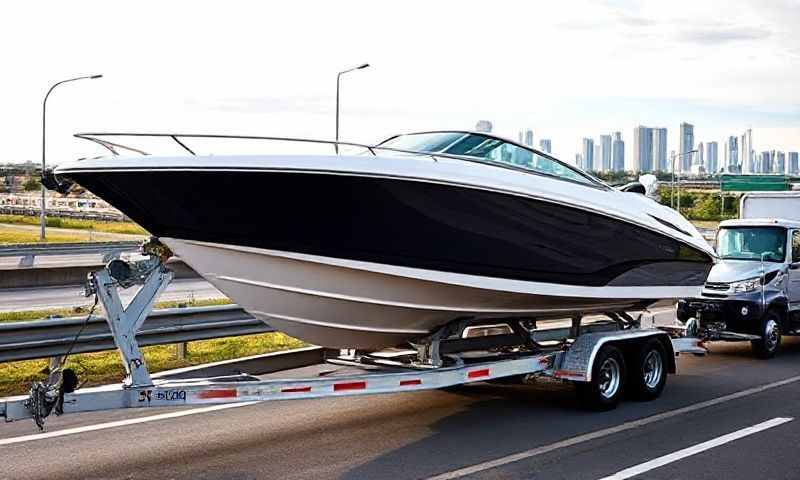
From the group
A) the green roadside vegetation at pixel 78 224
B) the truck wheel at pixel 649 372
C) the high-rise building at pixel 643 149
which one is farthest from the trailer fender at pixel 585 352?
the high-rise building at pixel 643 149

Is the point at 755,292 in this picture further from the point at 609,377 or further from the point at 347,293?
the point at 347,293

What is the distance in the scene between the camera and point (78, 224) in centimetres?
5256

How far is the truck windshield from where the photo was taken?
13398mm

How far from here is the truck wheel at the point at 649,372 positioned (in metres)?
9.61

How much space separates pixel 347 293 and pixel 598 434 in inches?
96.5

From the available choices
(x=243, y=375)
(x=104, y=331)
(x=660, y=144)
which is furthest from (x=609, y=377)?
(x=660, y=144)

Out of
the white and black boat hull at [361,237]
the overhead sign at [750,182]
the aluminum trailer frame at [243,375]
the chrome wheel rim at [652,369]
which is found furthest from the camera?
the overhead sign at [750,182]

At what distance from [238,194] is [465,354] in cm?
306

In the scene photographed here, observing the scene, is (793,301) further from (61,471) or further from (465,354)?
(61,471)

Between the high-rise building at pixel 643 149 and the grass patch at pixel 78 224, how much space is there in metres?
29.4

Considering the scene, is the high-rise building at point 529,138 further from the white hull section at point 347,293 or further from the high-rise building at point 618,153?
the high-rise building at point 618,153

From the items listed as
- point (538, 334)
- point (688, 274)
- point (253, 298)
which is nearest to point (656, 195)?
point (688, 274)

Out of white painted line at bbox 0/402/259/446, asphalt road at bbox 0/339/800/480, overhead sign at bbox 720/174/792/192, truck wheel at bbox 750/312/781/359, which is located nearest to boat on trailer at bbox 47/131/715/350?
asphalt road at bbox 0/339/800/480

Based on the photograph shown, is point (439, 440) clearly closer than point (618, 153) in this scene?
Yes
